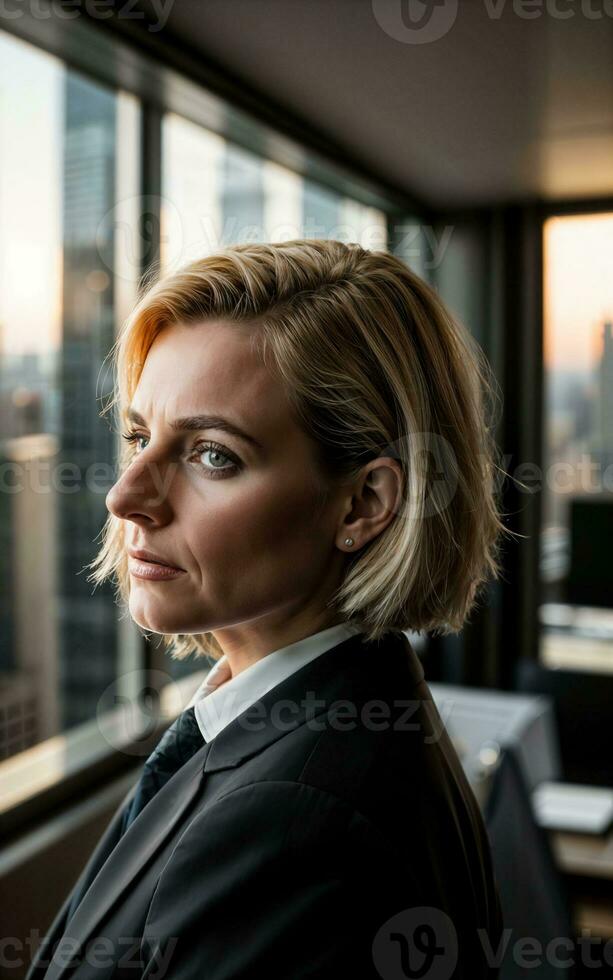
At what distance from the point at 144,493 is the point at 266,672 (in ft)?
0.61

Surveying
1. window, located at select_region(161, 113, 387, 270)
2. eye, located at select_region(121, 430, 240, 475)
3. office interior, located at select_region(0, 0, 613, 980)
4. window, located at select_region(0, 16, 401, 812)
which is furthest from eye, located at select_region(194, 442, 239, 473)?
window, located at select_region(161, 113, 387, 270)

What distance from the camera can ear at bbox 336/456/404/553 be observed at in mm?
809

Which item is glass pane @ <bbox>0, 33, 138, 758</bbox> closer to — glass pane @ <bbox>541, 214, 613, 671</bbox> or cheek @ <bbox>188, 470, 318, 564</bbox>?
cheek @ <bbox>188, 470, 318, 564</bbox>

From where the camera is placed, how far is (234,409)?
0.77 meters

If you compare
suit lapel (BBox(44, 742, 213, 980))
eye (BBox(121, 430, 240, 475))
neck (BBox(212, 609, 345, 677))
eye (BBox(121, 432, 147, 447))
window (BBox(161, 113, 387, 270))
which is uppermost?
window (BBox(161, 113, 387, 270))

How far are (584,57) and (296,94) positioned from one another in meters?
0.82

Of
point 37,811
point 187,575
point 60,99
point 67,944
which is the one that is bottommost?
point 37,811

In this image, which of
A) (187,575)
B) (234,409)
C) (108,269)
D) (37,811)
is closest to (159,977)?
(187,575)

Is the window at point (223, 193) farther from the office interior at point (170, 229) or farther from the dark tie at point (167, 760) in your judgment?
the dark tie at point (167, 760)

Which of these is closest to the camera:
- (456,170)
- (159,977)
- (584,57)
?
(159,977)

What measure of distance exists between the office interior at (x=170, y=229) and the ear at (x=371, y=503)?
0.53 meters

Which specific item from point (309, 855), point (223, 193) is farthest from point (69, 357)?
point (309, 855)

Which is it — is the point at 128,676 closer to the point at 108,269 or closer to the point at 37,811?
the point at 37,811

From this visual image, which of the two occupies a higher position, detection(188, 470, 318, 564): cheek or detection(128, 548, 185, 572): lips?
detection(188, 470, 318, 564): cheek
